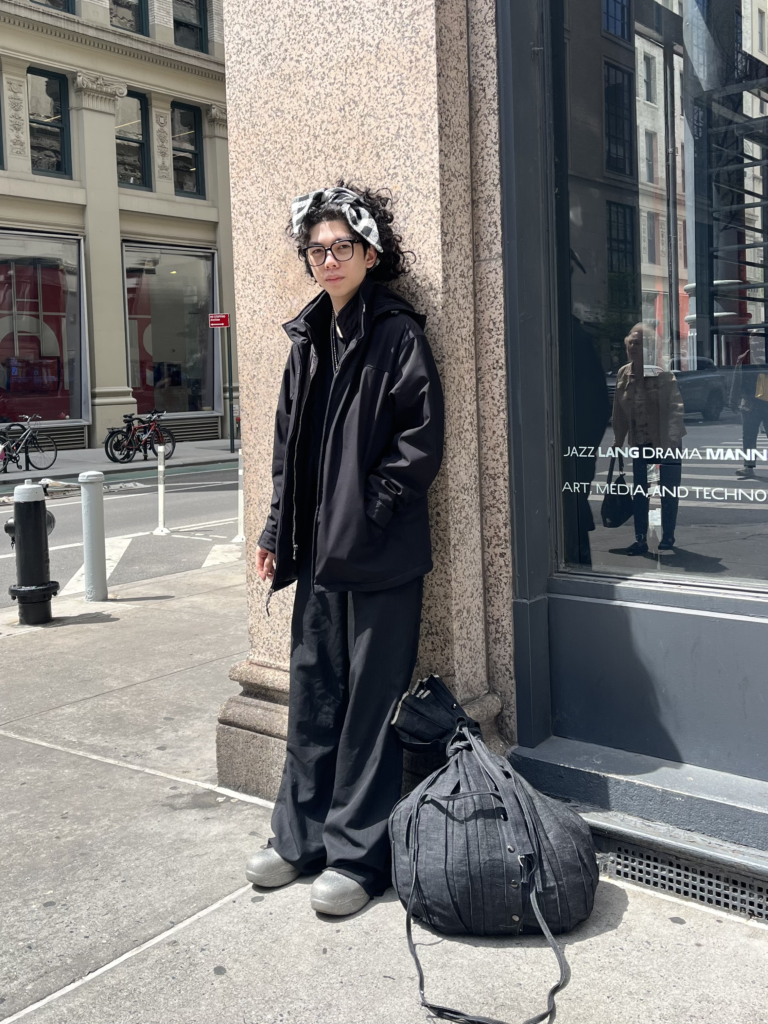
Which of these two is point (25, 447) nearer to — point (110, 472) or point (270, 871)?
point (110, 472)

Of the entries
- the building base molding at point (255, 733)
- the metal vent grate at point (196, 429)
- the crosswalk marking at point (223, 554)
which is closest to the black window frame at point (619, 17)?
the building base molding at point (255, 733)

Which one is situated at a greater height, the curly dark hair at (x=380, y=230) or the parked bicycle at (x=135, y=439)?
the curly dark hair at (x=380, y=230)

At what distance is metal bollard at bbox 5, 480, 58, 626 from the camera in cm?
741

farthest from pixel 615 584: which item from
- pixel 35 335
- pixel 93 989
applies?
pixel 35 335

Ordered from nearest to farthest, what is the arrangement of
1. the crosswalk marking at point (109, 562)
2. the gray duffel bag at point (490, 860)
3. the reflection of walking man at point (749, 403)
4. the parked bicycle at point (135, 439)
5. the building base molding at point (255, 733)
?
the gray duffel bag at point (490, 860) → the reflection of walking man at point (749, 403) → the building base molding at point (255, 733) → the crosswalk marking at point (109, 562) → the parked bicycle at point (135, 439)

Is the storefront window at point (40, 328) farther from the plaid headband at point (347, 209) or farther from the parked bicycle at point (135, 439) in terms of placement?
the plaid headband at point (347, 209)

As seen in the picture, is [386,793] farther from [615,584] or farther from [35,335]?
[35,335]

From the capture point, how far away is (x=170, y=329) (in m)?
27.6

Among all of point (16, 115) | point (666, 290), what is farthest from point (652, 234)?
point (16, 115)

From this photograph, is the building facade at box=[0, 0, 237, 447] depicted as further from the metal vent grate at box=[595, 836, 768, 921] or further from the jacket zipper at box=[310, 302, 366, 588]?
the metal vent grate at box=[595, 836, 768, 921]

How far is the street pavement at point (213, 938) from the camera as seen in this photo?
2.70 metres

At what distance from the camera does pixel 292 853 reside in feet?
11.2

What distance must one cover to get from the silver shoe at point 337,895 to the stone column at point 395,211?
78 cm

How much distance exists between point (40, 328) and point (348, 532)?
23182 mm
